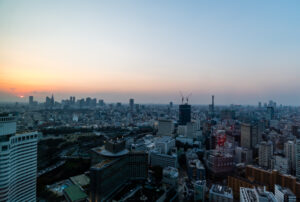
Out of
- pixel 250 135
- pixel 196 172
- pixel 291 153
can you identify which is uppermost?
pixel 250 135

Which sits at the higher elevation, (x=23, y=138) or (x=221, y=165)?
(x=23, y=138)

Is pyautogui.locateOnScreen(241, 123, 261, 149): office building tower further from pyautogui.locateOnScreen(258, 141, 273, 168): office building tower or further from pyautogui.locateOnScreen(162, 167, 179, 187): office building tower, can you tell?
pyautogui.locateOnScreen(162, 167, 179, 187): office building tower

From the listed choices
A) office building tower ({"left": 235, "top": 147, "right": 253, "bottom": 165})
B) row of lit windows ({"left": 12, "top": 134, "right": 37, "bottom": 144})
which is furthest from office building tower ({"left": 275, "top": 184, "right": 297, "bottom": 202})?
row of lit windows ({"left": 12, "top": 134, "right": 37, "bottom": 144})

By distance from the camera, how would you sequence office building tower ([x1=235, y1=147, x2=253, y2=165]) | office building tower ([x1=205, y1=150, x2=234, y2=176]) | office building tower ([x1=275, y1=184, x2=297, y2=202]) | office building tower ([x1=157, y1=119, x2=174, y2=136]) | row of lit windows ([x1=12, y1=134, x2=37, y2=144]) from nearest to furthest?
row of lit windows ([x1=12, y1=134, x2=37, y2=144]), office building tower ([x1=275, y1=184, x2=297, y2=202]), office building tower ([x1=205, y1=150, x2=234, y2=176]), office building tower ([x1=235, y1=147, x2=253, y2=165]), office building tower ([x1=157, y1=119, x2=174, y2=136])

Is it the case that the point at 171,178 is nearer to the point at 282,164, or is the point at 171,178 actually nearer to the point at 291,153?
the point at 282,164

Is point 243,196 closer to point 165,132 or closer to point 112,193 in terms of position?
point 112,193

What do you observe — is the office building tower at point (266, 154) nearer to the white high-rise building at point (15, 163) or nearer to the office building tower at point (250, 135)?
the office building tower at point (250, 135)

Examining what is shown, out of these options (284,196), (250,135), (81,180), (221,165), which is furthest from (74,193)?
(250,135)

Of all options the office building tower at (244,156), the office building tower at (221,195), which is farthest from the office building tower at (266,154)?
Answer: the office building tower at (221,195)

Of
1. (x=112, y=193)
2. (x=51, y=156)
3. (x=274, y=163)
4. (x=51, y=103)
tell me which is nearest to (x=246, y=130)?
(x=274, y=163)
